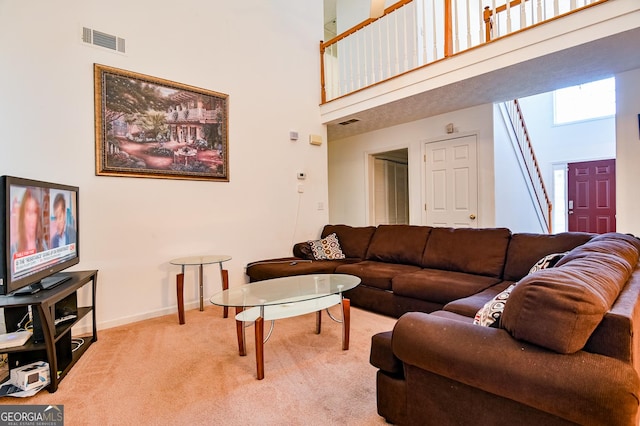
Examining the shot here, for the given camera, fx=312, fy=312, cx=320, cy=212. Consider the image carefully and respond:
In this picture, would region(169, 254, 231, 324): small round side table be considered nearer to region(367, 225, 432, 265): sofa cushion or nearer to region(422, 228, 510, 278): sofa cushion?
region(367, 225, 432, 265): sofa cushion

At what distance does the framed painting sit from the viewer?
9.47 ft

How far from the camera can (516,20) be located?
4207 millimetres

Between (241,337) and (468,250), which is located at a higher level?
(468,250)

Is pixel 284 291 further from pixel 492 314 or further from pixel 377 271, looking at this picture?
pixel 492 314

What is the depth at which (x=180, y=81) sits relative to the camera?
11.0 ft

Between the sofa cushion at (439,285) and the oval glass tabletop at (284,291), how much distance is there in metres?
0.53

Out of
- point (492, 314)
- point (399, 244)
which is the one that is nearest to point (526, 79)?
point (399, 244)

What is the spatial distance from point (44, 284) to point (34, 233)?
37 centimetres

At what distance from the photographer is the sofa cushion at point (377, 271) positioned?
121 inches

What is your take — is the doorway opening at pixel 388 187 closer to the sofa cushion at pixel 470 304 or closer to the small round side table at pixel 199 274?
the small round side table at pixel 199 274

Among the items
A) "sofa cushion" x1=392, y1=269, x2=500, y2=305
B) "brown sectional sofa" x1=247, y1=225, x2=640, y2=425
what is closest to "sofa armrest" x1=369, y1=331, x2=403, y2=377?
"brown sectional sofa" x1=247, y1=225, x2=640, y2=425

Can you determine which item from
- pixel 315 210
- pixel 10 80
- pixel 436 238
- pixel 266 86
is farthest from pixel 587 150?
pixel 10 80

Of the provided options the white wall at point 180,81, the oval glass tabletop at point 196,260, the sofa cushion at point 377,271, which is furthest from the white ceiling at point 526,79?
the oval glass tabletop at point 196,260

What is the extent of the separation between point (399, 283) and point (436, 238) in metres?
0.78
